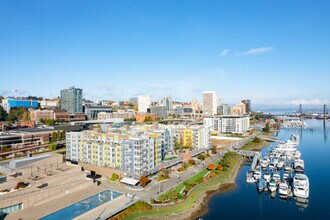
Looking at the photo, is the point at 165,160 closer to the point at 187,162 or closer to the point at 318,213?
the point at 187,162

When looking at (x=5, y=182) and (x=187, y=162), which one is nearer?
(x=5, y=182)

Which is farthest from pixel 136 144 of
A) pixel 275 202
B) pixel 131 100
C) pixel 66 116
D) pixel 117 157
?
pixel 131 100

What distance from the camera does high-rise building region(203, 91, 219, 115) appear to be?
98.8 m

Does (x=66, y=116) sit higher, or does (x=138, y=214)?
(x=66, y=116)

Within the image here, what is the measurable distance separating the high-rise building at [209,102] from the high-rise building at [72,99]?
46309 millimetres

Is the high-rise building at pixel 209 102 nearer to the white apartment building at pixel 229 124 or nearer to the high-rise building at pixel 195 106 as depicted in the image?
the high-rise building at pixel 195 106

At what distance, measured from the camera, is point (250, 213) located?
61.4 feet

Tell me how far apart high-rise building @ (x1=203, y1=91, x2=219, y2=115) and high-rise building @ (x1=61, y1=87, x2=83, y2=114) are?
46.3m

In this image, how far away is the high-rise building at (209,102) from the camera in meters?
98.8

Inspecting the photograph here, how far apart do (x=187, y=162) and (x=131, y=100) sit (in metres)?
115

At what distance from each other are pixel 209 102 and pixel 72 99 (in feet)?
162

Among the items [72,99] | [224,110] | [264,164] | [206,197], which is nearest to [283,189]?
[206,197]

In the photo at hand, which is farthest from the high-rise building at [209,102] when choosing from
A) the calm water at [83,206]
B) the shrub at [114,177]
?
the calm water at [83,206]

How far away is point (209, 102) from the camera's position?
9938 centimetres
